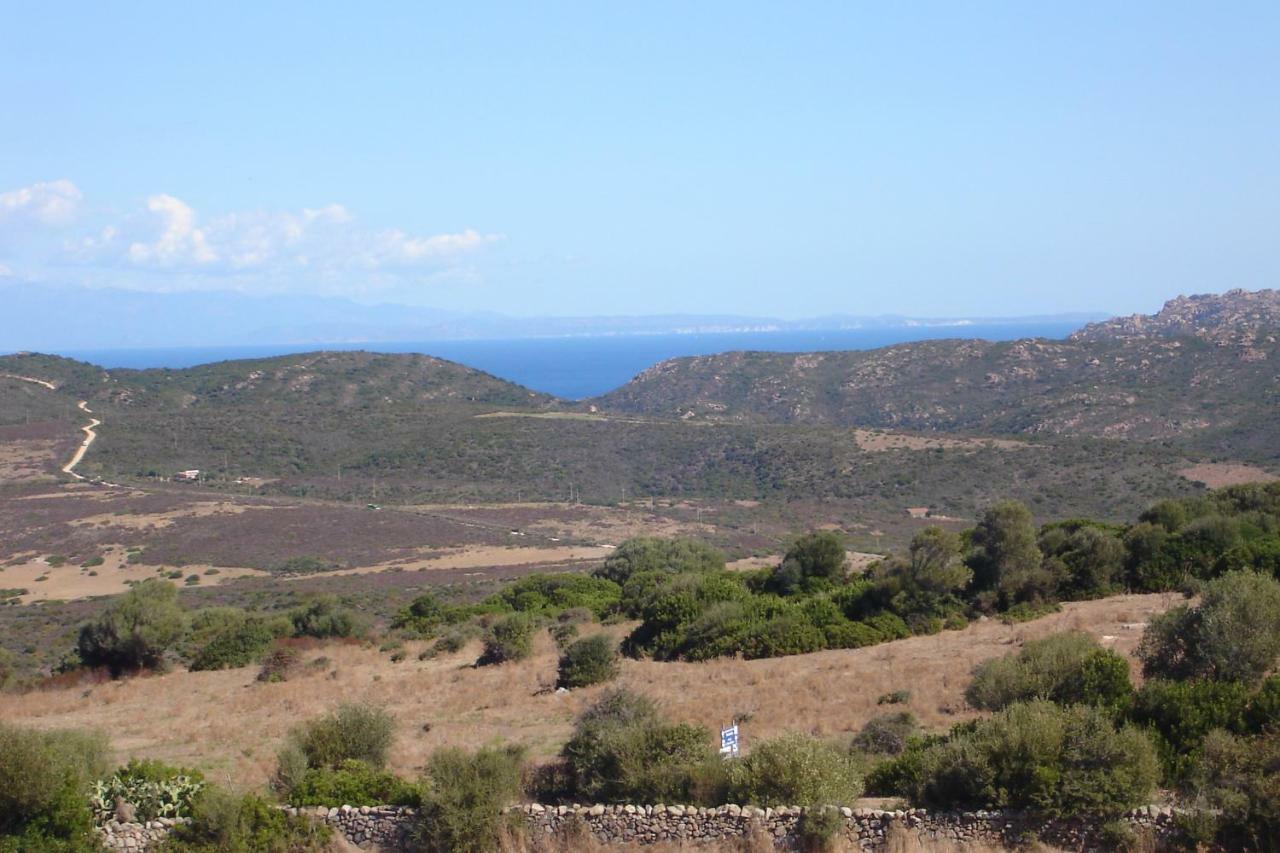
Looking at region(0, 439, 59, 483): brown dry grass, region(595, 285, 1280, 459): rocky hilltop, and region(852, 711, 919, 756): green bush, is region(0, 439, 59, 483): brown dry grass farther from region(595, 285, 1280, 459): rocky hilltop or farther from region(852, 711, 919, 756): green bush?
region(852, 711, 919, 756): green bush

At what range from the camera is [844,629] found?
2158 cm

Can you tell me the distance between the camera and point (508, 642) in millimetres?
22938

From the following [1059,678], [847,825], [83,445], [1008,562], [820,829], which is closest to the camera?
[820,829]

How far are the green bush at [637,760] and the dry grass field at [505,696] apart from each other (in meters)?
2.22

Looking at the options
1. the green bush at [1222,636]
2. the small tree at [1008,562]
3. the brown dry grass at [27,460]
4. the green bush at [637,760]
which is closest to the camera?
the green bush at [637,760]

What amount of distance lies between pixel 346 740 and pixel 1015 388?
105637mm

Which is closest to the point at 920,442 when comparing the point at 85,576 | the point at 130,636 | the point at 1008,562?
the point at 85,576

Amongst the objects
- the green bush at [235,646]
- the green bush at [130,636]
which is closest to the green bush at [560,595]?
the green bush at [235,646]

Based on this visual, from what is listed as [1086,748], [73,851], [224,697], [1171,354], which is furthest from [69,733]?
[1171,354]

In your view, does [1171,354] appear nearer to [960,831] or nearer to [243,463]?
[243,463]

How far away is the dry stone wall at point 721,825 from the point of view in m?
10.6

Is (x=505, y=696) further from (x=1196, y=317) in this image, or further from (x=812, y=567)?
(x=1196, y=317)

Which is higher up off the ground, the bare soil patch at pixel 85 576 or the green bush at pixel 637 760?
the green bush at pixel 637 760

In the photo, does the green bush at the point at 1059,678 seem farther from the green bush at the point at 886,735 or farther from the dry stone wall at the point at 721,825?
the dry stone wall at the point at 721,825
